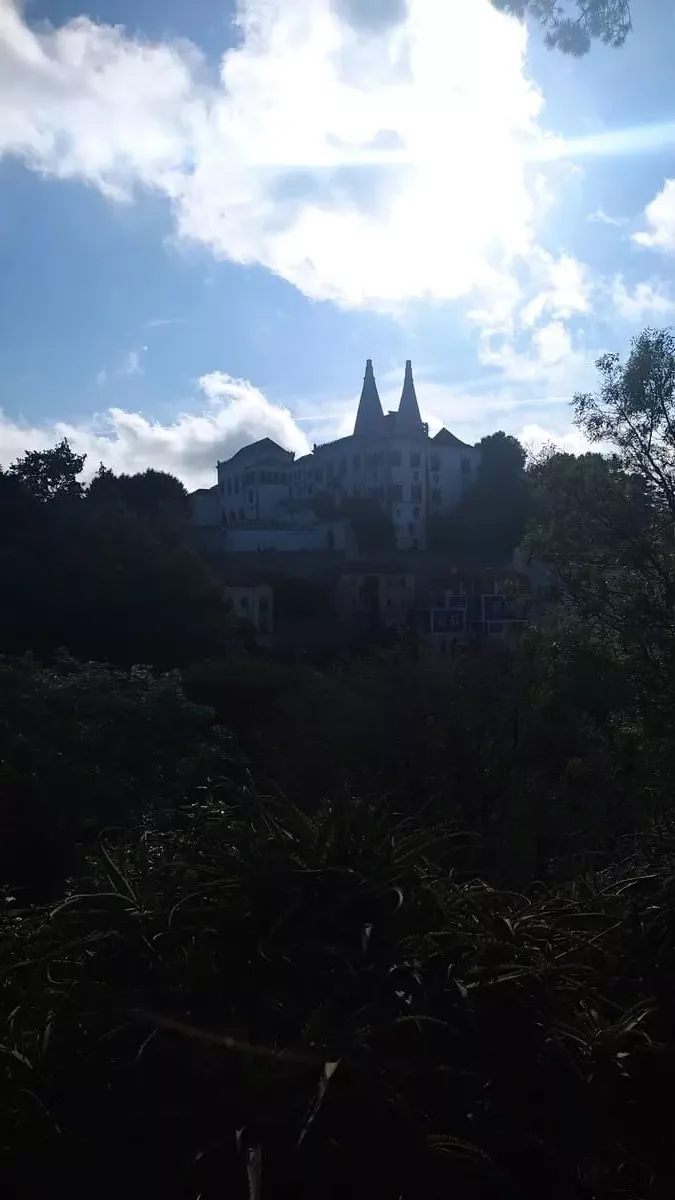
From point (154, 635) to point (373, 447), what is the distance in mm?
30454

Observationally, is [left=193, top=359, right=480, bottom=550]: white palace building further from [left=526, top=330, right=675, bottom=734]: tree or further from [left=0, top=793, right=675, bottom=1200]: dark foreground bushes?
[left=0, top=793, right=675, bottom=1200]: dark foreground bushes

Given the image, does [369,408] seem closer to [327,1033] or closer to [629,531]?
[629,531]

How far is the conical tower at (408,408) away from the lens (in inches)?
2061

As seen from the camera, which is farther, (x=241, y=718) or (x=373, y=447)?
(x=373, y=447)

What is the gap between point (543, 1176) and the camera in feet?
6.57

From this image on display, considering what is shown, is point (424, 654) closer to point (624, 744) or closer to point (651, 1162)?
point (624, 744)

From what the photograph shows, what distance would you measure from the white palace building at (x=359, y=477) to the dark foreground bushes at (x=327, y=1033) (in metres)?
43.5

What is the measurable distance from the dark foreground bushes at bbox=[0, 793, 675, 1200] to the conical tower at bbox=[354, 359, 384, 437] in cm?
5126

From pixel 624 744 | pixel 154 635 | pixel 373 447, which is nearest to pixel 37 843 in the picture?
pixel 624 744

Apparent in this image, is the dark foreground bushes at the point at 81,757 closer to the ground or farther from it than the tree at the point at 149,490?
closer to the ground

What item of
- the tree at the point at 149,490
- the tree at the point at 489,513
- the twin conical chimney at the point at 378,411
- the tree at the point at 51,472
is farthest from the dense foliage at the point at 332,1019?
A: the twin conical chimney at the point at 378,411

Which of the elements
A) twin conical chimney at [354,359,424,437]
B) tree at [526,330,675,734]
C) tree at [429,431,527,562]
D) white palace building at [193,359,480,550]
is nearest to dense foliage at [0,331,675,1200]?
tree at [526,330,675,734]

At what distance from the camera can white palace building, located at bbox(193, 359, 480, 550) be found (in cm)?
4975

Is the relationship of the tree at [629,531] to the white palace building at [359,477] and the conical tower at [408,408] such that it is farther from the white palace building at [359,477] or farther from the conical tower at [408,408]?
the conical tower at [408,408]
